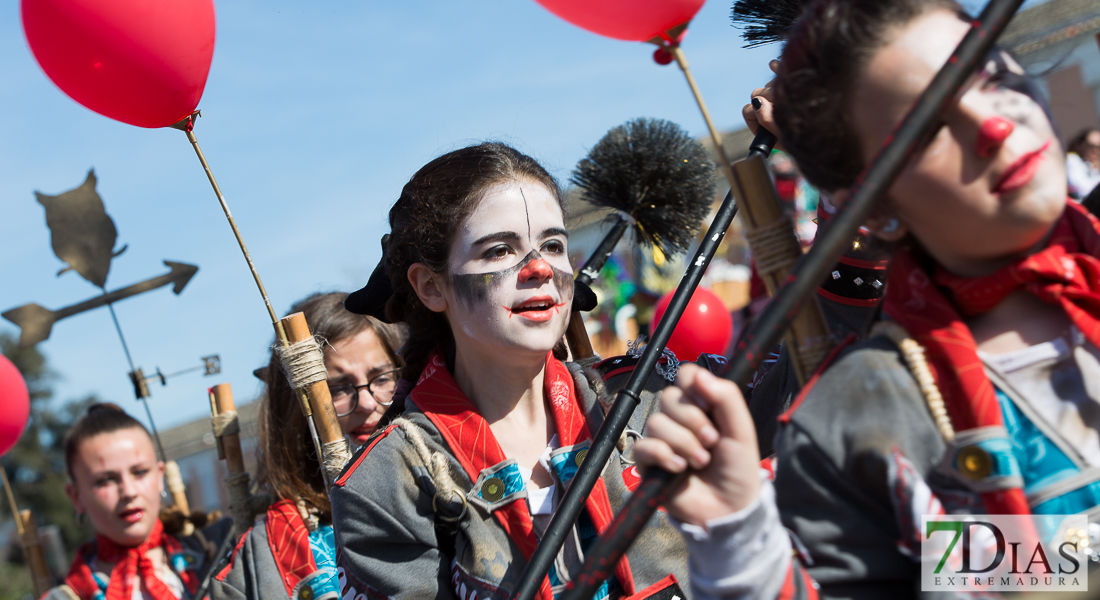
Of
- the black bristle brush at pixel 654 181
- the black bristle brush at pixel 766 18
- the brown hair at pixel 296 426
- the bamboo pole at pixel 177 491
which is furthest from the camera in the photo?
the bamboo pole at pixel 177 491

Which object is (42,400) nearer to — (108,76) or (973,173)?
(108,76)

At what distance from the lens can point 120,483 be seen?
387cm

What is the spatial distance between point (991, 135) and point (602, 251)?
5.98 ft

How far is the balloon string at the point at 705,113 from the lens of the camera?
4.21 feet

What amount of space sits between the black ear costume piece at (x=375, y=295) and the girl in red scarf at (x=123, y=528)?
1894mm

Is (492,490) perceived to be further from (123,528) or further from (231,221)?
(123,528)

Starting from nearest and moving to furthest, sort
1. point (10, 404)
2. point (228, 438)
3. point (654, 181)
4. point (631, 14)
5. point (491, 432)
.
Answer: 1. point (631, 14)
2. point (491, 432)
3. point (654, 181)
4. point (228, 438)
5. point (10, 404)

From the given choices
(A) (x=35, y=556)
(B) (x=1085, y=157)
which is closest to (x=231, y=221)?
(A) (x=35, y=556)

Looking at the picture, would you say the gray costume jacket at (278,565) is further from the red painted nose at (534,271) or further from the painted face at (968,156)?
the painted face at (968,156)

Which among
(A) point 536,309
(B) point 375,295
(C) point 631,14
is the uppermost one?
(C) point 631,14

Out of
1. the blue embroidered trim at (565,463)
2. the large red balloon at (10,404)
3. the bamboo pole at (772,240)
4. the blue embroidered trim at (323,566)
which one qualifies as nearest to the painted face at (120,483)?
the large red balloon at (10,404)

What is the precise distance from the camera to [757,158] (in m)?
1.26

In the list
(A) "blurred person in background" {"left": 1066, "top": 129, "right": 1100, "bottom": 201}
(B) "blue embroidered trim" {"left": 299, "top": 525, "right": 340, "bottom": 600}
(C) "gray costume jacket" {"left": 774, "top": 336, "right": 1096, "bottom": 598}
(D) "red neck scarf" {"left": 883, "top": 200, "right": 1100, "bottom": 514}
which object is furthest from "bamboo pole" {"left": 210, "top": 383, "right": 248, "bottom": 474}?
(A) "blurred person in background" {"left": 1066, "top": 129, "right": 1100, "bottom": 201}

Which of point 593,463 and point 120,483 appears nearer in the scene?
point 593,463
